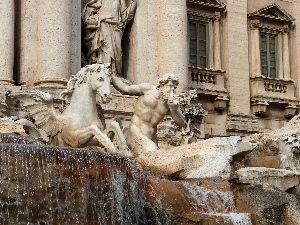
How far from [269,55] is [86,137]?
38.3 feet

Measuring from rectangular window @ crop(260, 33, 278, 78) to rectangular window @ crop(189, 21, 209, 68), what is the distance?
6.93 feet

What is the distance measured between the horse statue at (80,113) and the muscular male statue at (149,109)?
0.67 meters

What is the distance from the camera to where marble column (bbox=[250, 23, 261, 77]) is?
21.8 meters

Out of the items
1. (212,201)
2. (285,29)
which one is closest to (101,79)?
(212,201)

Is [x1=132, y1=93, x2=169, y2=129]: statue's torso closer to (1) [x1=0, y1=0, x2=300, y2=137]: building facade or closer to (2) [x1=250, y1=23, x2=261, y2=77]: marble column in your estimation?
(1) [x1=0, y1=0, x2=300, y2=137]: building facade

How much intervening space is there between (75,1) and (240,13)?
21.3ft

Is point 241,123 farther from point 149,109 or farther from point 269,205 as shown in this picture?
point 269,205

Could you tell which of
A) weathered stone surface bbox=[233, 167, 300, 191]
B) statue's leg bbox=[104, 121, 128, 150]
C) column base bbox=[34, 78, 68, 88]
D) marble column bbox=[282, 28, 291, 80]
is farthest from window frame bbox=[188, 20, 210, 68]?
weathered stone surface bbox=[233, 167, 300, 191]

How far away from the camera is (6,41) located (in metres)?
15.8

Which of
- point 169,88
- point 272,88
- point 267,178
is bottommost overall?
point 267,178

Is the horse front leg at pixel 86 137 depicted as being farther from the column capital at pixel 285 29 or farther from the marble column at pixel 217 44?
the column capital at pixel 285 29

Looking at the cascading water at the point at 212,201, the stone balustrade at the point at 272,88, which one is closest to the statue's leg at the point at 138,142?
the cascading water at the point at 212,201

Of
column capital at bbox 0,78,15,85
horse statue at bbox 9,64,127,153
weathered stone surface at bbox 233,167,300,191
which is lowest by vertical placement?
weathered stone surface at bbox 233,167,300,191

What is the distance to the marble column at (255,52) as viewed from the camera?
858 inches
